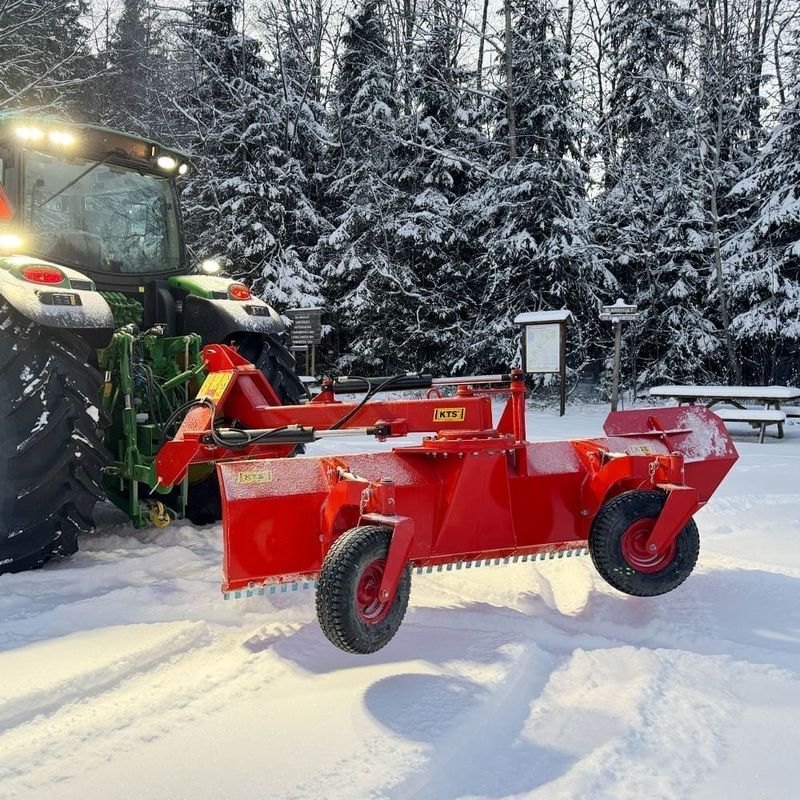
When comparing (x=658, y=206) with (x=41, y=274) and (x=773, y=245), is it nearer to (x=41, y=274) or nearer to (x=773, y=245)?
(x=773, y=245)

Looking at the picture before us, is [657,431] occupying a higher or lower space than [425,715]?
higher

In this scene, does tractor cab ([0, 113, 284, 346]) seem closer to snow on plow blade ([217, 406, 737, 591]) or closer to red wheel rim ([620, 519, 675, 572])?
snow on plow blade ([217, 406, 737, 591])

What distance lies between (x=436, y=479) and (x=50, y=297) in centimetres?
208

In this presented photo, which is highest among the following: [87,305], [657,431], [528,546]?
[87,305]

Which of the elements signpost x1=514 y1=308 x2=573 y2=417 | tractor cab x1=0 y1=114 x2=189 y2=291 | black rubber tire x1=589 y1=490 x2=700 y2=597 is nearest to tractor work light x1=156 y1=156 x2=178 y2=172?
tractor cab x1=0 y1=114 x2=189 y2=291

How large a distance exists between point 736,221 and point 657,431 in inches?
578

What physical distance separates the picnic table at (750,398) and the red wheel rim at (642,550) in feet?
23.9

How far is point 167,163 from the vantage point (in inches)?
202

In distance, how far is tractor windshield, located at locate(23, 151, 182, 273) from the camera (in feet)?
14.6

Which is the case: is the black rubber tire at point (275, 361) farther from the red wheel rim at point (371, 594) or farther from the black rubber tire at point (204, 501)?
the red wheel rim at point (371, 594)

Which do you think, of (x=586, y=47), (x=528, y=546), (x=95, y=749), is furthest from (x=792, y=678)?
(x=586, y=47)

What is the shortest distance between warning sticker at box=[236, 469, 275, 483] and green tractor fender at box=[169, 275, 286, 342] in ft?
6.86

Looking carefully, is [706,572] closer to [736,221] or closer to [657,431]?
[657,431]

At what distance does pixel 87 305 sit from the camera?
12.2ft
